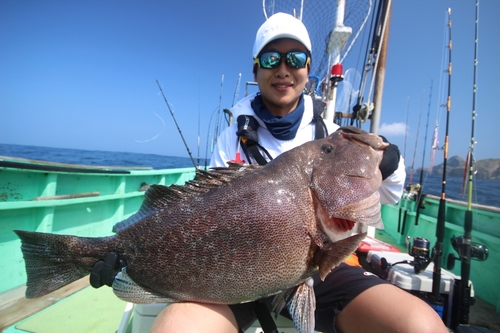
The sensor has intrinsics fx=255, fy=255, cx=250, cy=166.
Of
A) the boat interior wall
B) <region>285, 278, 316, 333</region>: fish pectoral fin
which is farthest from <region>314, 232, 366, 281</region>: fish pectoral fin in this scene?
the boat interior wall

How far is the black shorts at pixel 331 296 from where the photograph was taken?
1809 mm

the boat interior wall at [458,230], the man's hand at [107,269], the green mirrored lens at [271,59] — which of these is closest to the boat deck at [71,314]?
the boat interior wall at [458,230]

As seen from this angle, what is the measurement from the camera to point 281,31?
7.39 feet

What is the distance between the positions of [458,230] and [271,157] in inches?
177

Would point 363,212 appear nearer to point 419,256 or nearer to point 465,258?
point 419,256

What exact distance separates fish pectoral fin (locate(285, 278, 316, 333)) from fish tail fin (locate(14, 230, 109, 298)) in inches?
50.8

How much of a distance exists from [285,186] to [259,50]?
1.41 m

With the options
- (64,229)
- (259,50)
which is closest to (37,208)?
(64,229)

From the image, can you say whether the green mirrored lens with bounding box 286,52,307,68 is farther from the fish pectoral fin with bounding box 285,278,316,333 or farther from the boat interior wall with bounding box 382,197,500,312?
the boat interior wall with bounding box 382,197,500,312

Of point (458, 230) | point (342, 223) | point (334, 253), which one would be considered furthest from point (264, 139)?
point (458, 230)

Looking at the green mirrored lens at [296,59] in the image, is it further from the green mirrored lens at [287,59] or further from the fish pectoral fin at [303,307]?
the fish pectoral fin at [303,307]

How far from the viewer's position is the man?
156 cm

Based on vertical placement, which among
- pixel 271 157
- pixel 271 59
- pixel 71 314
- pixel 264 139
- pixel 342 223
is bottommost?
pixel 71 314

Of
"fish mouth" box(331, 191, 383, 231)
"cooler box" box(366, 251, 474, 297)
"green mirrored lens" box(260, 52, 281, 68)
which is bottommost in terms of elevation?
"cooler box" box(366, 251, 474, 297)
